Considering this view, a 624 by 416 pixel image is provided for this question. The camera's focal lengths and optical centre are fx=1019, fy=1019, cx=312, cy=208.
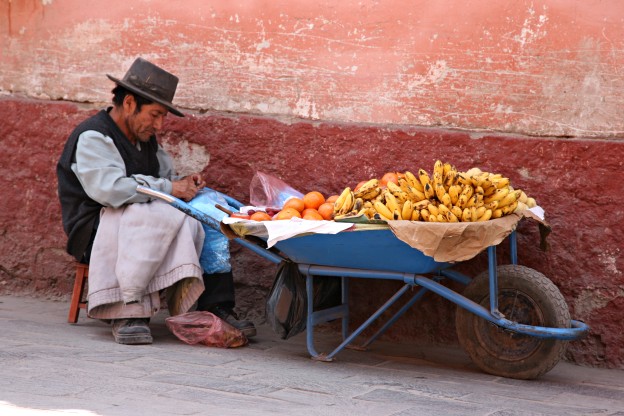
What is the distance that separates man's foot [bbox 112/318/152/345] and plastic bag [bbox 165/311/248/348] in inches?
5.5

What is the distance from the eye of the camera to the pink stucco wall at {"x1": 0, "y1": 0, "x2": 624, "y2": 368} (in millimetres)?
5008

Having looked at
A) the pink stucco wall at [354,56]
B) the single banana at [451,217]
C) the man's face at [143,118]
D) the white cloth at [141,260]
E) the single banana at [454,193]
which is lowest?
the white cloth at [141,260]

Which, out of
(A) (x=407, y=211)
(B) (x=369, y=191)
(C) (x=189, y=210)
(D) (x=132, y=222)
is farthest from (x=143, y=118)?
(A) (x=407, y=211)

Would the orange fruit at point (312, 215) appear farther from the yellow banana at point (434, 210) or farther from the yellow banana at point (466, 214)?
the yellow banana at point (466, 214)

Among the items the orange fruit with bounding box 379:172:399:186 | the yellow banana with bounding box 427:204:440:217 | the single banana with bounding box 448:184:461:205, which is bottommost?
the yellow banana with bounding box 427:204:440:217

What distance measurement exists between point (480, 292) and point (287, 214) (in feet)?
3.13

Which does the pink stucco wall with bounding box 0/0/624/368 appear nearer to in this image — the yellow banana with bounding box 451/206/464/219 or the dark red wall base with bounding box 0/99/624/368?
the dark red wall base with bounding box 0/99/624/368

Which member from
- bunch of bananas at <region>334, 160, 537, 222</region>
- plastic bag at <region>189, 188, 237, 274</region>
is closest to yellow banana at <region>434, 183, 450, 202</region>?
bunch of bananas at <region>334, 160, 537, 222</region>

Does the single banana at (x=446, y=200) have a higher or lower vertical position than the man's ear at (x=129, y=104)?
lower

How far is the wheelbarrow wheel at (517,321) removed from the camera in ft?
14.8

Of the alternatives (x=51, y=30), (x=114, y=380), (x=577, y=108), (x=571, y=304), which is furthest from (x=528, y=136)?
(x=51, y=30)

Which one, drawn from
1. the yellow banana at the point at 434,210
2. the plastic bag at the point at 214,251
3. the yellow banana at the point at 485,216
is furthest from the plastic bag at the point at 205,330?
the yellow banana at the point at 485,216

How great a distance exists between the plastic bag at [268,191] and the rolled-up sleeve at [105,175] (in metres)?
0.44

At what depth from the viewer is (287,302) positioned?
4840 mm
